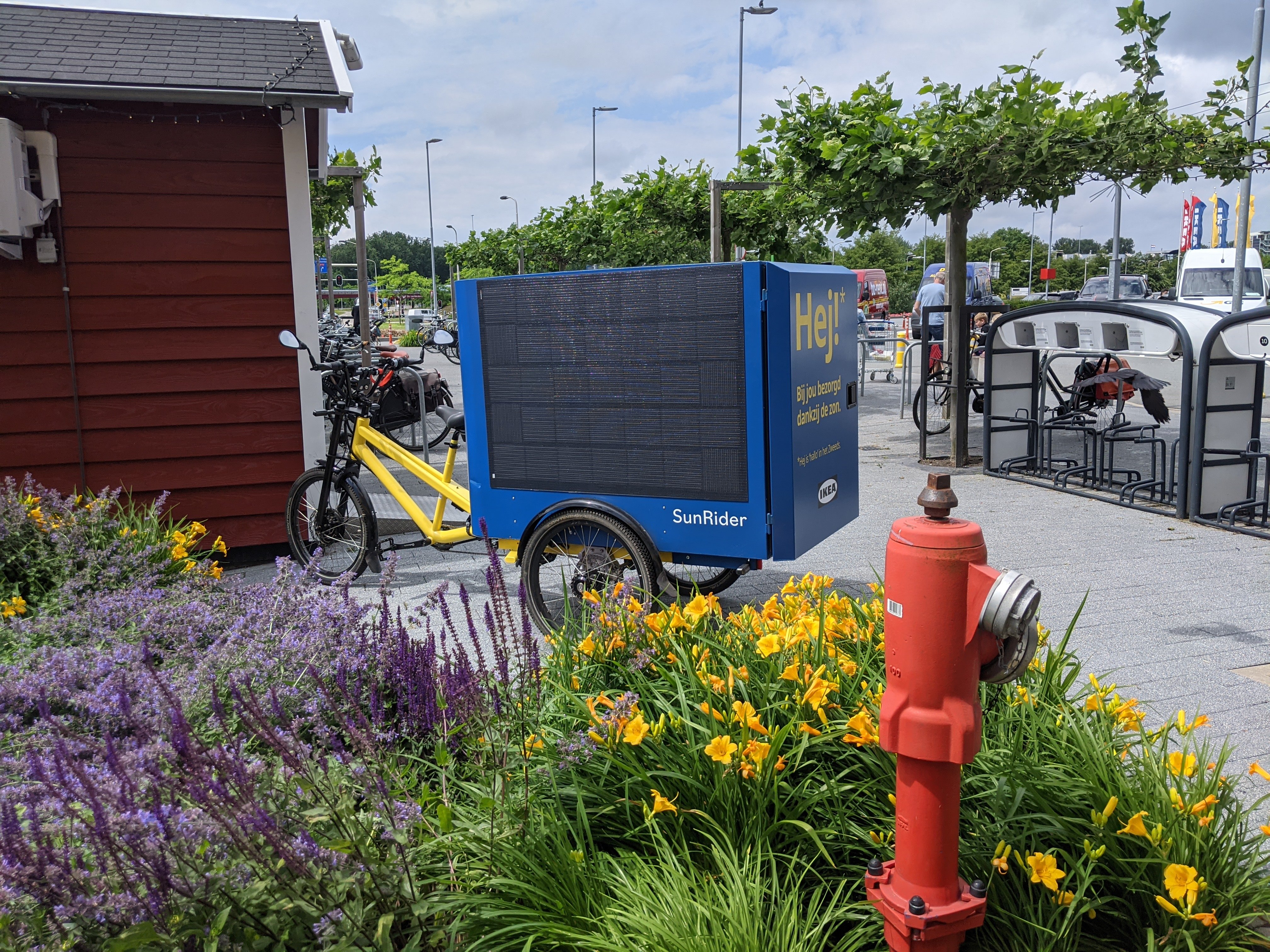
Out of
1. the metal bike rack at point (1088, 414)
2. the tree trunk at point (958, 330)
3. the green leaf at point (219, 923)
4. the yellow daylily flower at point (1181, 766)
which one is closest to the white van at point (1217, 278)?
the tree trunk at point (958, 330)

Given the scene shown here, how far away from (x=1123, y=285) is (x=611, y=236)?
87.2ft

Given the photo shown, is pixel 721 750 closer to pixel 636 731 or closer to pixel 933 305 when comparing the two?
pixel 636 731

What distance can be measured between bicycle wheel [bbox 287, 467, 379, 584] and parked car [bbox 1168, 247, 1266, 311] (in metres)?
23.9

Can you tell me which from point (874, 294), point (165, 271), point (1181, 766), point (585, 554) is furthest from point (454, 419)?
point (874, 294)

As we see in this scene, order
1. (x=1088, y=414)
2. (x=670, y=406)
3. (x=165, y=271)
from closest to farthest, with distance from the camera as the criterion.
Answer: (x=670, y=406)
(x=165, y=271)
(x=1088, y=414)

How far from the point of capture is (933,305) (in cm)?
1369

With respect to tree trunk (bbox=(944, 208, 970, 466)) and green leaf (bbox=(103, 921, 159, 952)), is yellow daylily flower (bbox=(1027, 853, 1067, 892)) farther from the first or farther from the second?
tree trunk (bbox=(944, 208, 970, 466))

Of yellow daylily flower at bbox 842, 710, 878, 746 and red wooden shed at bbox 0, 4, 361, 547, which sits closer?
yellow daylily flower at bbox 842, 710, 878, 746

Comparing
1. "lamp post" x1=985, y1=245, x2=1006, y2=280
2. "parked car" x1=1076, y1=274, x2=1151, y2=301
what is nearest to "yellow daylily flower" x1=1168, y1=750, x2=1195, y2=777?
"parked car" x1=1076, y1=274, x2=1151, y2=301

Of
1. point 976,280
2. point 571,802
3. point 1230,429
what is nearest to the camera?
point 571,802

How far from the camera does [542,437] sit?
4859 mm

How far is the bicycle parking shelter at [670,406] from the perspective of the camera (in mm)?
4293

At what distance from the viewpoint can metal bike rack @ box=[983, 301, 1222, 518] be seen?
787 cm

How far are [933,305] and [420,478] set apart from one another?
9557 millimetres
